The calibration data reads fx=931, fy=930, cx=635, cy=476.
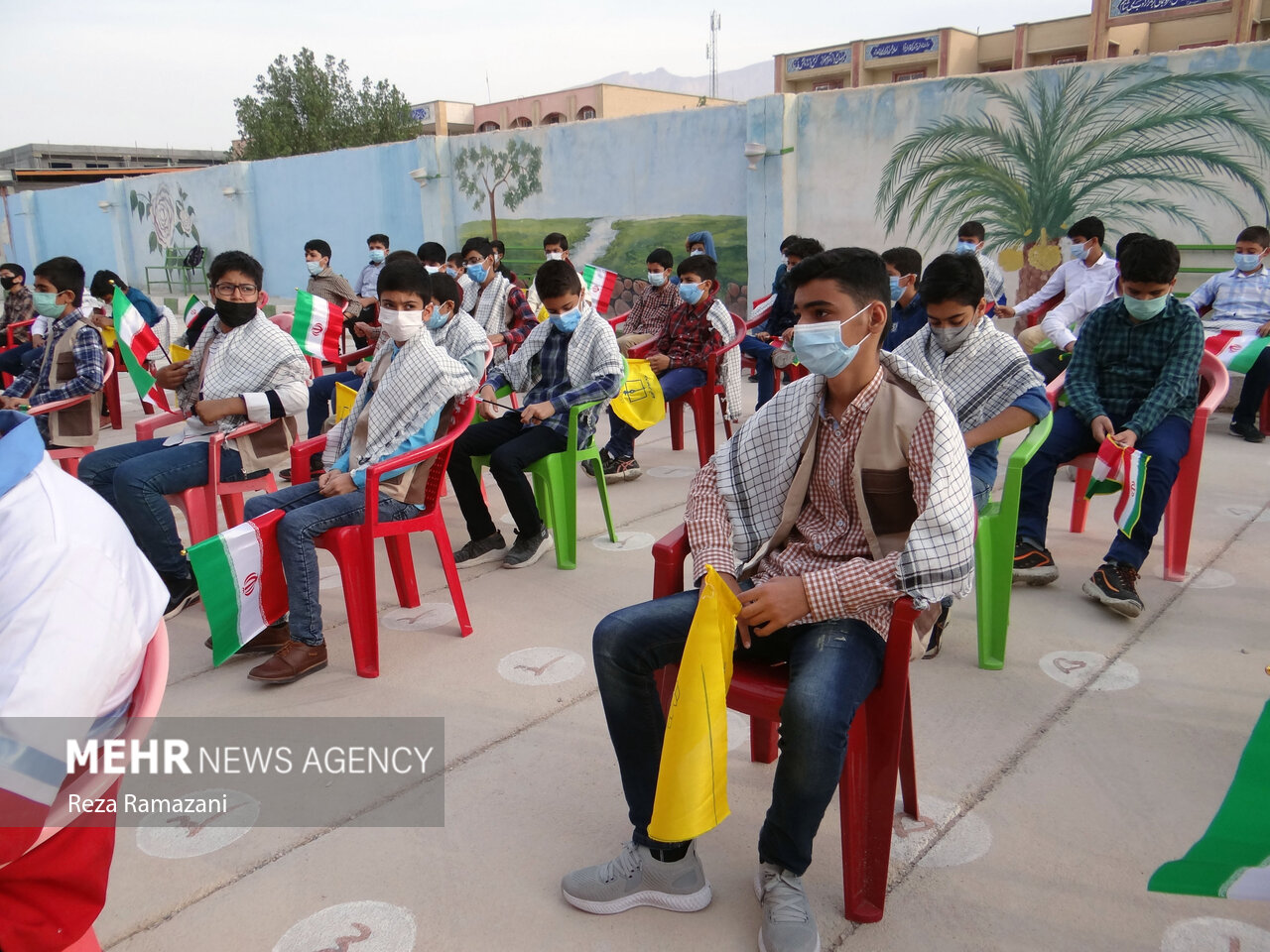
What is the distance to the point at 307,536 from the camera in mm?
2982

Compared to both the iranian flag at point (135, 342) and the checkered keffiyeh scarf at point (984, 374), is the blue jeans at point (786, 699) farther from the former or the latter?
the iranian flag at point (135, 342)

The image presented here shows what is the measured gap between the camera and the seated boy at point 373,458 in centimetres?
301

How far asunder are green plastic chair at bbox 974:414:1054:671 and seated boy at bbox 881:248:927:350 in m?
1.92

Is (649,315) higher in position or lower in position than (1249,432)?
higher

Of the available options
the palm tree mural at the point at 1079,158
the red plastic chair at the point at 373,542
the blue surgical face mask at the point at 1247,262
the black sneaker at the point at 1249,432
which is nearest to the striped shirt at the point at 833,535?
the red plastic chair at the point at 373,542

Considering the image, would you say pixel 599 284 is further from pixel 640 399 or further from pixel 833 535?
pixel 833 535

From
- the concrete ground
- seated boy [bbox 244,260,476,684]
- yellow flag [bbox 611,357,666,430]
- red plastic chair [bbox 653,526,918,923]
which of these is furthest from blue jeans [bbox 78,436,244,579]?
red plastic chair [bbox 653,526,918,923]

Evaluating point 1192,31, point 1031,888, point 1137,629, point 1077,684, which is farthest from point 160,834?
point 1192,31

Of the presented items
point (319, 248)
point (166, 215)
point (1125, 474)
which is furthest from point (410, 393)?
point (166, 215)

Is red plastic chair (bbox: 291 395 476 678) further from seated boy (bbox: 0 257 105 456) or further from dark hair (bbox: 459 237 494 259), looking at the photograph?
dark hair (bbox: 459 237 494 259)

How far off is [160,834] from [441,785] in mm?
670

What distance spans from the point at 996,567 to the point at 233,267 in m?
3.12

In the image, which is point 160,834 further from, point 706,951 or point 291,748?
point 706,951

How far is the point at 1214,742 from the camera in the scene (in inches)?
99.8
